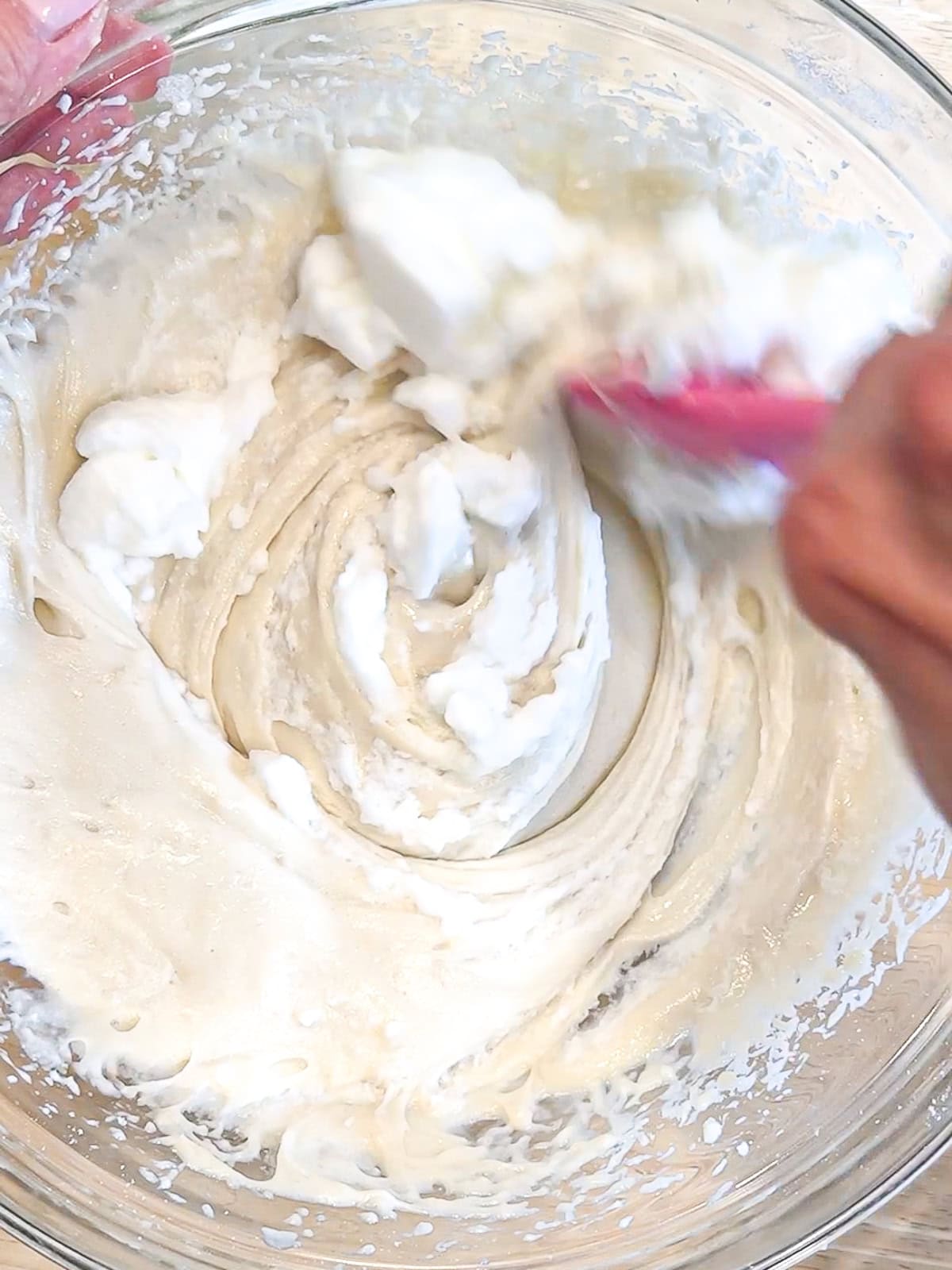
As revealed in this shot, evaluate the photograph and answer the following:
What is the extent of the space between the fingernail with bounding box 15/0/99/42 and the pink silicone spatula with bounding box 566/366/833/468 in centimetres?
48

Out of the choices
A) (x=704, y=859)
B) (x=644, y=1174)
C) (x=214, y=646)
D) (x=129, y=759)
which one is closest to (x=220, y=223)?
(x=214, y=646)

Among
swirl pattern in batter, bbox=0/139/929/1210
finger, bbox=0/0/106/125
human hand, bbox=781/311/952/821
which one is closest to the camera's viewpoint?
human hand, bbox=781/311/952/821

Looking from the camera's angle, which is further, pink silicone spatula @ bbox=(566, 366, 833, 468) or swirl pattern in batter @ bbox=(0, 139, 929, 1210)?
swirl pattern in batter @ bbox=(0, 139, 929, 1210)

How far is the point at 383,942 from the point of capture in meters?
0.95

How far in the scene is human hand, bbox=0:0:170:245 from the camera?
0.70 meters

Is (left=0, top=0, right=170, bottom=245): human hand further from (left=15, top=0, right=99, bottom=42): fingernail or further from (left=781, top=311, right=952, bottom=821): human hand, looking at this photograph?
(left=781, top=311, right=952, bottom=821): human hand

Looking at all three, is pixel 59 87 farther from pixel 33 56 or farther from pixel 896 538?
pixel 896 538

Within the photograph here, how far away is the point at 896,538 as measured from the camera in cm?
44

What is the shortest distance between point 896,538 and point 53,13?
2.21ft

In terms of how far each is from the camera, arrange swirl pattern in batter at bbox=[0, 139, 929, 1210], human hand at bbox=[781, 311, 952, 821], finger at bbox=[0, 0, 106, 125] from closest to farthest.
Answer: human hand at bbox=[781, 311, 952, 821] < finger at bbox=[0, 0, 106, 125] < swirl pattern in batter at bbox=[0, 139, 929, 1210]

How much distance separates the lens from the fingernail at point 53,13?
70 centimetres

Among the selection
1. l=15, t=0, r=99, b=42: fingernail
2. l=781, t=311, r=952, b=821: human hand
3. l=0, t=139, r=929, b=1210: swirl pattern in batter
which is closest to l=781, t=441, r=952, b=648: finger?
l=781, t=311, r=952, b=821: human hand

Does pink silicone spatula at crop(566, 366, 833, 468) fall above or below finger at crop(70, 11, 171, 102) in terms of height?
below

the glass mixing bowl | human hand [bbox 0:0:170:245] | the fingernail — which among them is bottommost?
the glass mixing bowl
